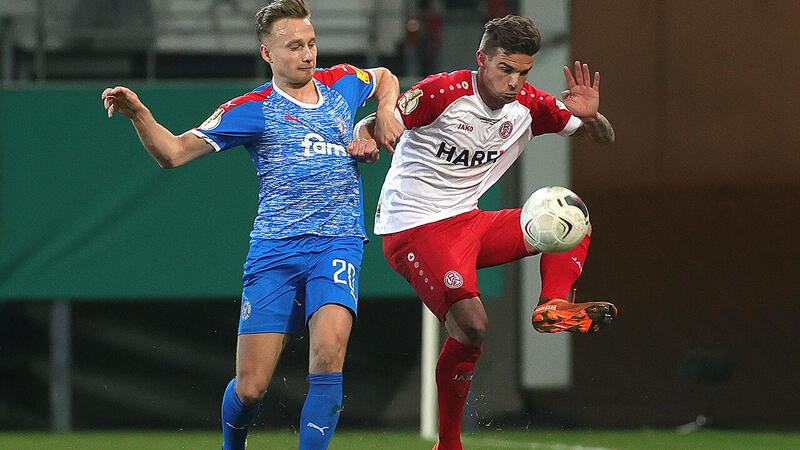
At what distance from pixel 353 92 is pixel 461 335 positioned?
3.95 ft

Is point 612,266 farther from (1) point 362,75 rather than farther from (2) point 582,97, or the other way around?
(1) point 362,75

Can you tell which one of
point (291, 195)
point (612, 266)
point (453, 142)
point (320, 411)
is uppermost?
point (453, 142)

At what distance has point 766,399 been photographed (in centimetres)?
873

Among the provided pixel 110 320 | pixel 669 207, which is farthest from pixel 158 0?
pixel 669 207

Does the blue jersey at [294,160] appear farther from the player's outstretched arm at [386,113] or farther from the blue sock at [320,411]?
the blue sock at [320,411]

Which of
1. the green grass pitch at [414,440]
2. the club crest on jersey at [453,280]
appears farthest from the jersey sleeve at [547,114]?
the green grass pitch at [414,440]

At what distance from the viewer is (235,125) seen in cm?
490

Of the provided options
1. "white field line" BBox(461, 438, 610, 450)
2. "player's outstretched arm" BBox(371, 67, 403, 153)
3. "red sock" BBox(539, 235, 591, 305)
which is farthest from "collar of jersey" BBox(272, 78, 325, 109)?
"white field line" BBox(461, 438, 610, 450)

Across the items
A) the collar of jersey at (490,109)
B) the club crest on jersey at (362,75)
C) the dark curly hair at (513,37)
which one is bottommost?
the collar of jersey at (490,109)

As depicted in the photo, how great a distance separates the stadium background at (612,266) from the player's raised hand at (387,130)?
342cm

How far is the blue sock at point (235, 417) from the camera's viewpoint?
5090 mm

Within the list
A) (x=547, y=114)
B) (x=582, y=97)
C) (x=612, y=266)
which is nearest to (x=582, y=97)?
(x=582, y=97)

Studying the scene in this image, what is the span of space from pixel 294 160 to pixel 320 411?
3.50ft

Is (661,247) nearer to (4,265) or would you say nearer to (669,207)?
(669,207)
